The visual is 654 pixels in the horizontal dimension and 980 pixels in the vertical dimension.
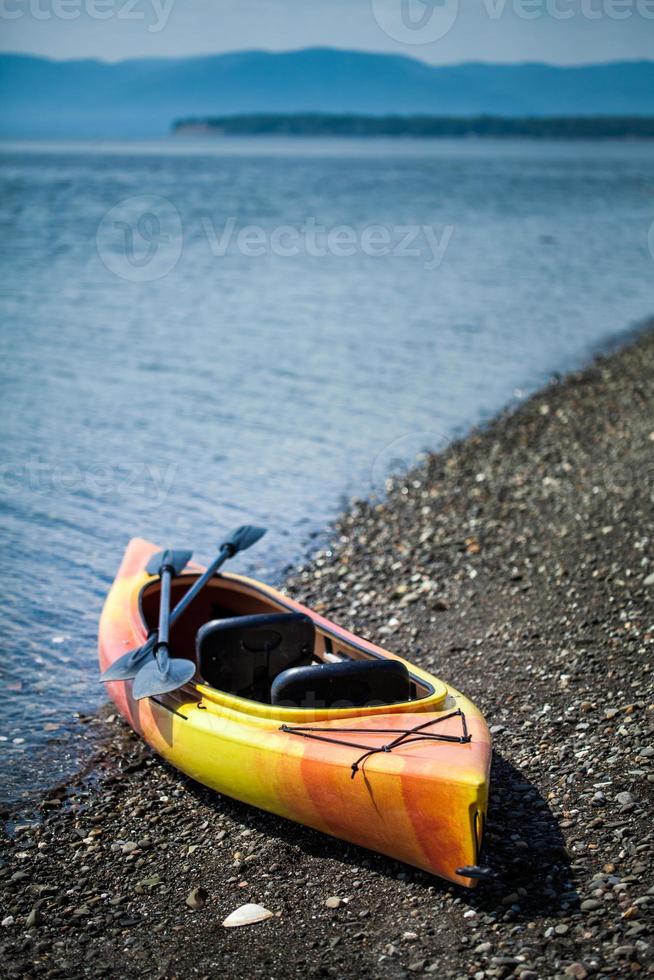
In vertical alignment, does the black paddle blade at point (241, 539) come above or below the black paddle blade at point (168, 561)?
above

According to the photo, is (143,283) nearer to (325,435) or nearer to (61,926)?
(325,435)

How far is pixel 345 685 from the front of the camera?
23.8 ft

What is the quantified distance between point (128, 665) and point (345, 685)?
200 cm

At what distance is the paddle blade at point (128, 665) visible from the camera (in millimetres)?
8148

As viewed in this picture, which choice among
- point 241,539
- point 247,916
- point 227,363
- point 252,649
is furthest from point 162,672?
point 227,363

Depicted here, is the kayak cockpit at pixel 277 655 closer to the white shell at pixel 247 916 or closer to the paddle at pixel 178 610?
the paddle at pixel 178 610

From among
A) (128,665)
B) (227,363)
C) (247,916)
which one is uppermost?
(227,363)

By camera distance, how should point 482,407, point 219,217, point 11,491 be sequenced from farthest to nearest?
point 219,217, point 482,407, point 11,491

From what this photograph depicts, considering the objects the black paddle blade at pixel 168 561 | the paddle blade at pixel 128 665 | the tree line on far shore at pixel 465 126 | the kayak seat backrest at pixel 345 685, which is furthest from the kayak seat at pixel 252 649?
the tree line on far shore at pixel 465 126

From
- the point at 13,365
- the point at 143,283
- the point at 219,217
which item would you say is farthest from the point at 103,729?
the point at 219,217

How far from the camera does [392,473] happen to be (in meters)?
15.3

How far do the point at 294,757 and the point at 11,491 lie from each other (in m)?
9.62

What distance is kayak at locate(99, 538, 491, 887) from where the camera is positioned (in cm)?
620

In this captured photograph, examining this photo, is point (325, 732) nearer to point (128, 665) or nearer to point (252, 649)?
point (252, 649)
